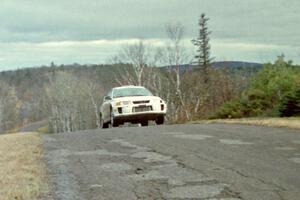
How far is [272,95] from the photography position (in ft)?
70.4

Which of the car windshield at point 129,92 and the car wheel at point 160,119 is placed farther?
the car wheel at point 160,119

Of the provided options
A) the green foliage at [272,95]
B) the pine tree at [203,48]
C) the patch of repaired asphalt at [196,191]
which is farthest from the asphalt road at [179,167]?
the pine tree at [203,48]

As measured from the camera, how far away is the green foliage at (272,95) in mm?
19172

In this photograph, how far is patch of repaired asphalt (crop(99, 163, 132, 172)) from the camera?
8.67 meters

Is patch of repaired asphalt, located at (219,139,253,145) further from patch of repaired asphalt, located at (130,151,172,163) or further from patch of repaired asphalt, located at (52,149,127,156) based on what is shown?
patch of repaired asphalt, located at (52,149,127,156)

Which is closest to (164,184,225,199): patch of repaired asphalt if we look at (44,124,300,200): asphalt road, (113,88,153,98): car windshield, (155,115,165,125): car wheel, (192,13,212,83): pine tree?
(44,124,300,200): asphalt road

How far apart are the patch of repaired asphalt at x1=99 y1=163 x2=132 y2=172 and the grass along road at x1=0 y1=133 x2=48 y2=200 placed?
97 centimetres

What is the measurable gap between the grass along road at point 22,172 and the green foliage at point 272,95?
9931 mm

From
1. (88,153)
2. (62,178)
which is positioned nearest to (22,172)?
(62,178)

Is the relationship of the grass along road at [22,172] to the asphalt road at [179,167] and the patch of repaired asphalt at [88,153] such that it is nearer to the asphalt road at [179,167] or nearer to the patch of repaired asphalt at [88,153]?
the asphalt road at [179,167]

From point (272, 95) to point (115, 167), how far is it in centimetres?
1375

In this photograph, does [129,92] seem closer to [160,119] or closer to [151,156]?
[160,119]

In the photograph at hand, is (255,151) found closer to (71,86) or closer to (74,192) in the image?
(74,192)

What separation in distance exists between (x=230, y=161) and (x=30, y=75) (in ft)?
554
